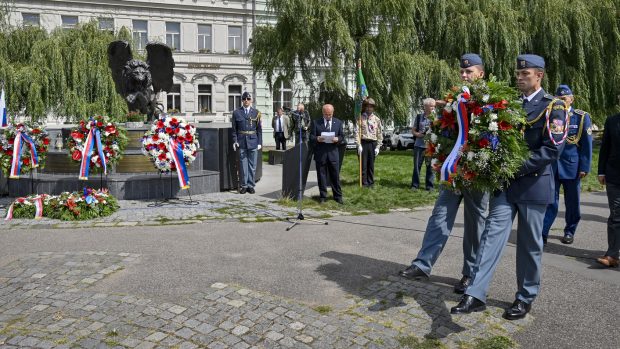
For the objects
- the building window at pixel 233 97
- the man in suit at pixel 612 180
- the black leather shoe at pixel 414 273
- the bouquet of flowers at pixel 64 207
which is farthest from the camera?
the building window at pixel 233 97

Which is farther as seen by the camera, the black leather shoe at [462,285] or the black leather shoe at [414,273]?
the black leather shoe at [414,273]

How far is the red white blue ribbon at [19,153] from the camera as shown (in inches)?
401

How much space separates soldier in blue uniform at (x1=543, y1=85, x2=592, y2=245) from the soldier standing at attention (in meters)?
5.54

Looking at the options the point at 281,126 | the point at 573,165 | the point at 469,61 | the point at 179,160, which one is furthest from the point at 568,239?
the point at 281,126

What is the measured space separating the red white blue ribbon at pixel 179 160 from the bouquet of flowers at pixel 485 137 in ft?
21.9

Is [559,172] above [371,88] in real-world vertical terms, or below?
below

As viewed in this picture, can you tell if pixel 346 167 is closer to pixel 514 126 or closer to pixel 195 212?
pixel 195 212

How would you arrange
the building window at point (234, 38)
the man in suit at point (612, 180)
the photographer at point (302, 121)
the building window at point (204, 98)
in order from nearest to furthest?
1. the man in suit at point (612, 180)
2. the photographer at point (302, 121)
3. the building window at point (204, 98)
4. the building window at point (234, 38)

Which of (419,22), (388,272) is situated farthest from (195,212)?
(419,22)

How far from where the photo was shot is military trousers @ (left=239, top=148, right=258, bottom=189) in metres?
12.2

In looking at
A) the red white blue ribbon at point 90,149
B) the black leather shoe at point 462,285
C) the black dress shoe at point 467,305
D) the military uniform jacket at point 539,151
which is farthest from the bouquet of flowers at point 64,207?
the military uniform jacket at point 539,151

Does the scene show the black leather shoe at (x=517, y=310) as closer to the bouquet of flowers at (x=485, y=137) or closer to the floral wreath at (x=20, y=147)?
the bouquet of flowers at (x=485, y=137)

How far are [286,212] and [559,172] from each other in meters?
4.26

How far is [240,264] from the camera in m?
6.34
